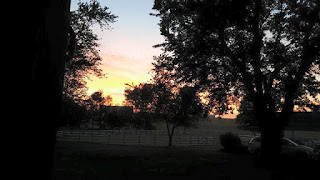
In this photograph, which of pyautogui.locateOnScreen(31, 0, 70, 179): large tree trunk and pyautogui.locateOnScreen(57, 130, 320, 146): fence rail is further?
pyautogui.locateOnScreen(57, 130, 320, 146): fence rail

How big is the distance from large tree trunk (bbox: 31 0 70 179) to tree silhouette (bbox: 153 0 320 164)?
35.5ft

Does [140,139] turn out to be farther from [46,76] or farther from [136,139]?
[46,76]

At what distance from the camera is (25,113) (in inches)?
76.4

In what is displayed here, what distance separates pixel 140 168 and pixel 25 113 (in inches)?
444

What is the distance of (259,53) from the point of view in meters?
14.3

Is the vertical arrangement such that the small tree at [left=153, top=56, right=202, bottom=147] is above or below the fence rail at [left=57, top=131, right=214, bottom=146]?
above

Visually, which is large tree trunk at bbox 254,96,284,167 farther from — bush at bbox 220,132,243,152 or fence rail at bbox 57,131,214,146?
fence rail at bbox 57,131,214,146

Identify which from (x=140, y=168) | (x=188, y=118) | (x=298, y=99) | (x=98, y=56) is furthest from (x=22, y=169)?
(x=188, y=118)

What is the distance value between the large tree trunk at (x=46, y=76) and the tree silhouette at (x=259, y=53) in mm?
10825

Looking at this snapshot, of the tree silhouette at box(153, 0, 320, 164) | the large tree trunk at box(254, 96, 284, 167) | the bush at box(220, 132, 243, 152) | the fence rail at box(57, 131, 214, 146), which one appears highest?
the tree silhouette at box(153, 0, 320, 164)

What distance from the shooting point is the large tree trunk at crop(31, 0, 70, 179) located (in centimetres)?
207

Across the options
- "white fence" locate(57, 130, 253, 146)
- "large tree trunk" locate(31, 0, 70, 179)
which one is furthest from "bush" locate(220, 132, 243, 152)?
"large tree trunk" locate(31, 0, 70, 179)

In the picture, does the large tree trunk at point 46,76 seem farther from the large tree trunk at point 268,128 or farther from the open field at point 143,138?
the open field at point 143,138

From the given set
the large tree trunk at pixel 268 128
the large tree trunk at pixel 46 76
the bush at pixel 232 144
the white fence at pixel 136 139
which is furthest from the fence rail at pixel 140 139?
the large tree trunk at pixel 46 76
